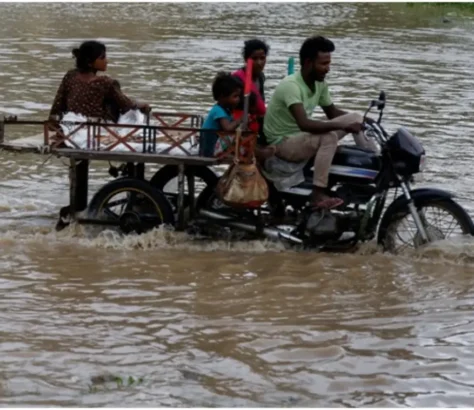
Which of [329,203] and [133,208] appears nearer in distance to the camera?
[329,203]

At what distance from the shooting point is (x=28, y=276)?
7160mm

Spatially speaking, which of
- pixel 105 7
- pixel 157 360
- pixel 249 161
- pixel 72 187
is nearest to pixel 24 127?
pixel 72 187

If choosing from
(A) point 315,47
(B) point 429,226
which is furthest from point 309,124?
(B) point 429,226

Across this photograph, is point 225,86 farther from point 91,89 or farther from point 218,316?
point 218,316

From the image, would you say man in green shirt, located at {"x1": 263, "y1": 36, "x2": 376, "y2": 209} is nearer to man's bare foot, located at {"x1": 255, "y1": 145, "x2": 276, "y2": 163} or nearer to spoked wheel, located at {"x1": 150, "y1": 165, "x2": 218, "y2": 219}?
man's bare foot, located at {"x1": 255, "y1": 145, "x2": 276, "y2": 163}

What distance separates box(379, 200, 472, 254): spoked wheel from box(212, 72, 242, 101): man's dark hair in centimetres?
152

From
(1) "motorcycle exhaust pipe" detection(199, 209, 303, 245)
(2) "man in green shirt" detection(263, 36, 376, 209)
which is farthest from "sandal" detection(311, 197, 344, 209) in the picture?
(1) "motorcycle exhaust pipe" detection(199, 209, 303, 245)

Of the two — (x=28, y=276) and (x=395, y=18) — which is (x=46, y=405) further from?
(x=395, y=18)

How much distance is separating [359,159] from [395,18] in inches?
1042

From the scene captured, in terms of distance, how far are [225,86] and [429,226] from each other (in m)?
1.80

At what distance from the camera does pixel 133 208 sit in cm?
816

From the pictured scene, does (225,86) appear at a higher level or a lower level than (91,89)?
higher

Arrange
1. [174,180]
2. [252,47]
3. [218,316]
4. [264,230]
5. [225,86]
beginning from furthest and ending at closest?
[174,180] < [252,47] < [264,230] < [225,86] < [218,316]

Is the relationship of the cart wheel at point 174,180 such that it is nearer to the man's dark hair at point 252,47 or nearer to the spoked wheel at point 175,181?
the spoked wheel at point 175,181
